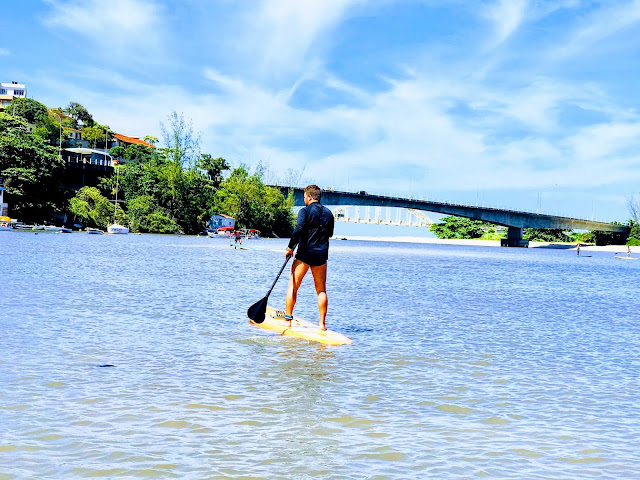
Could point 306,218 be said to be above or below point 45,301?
above

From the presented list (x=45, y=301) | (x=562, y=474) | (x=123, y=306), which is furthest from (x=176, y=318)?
(x=562, y=474)

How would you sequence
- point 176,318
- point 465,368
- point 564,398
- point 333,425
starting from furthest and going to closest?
point 176,318 → point 465,368 → point 564,398 → point 333,425

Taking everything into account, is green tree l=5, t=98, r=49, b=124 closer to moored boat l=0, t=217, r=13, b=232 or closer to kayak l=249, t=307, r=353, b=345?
moored boat l=0, t=217, r=13, b=232

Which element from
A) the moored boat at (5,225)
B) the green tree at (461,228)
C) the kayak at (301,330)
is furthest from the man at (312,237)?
the green tree at (461,228)

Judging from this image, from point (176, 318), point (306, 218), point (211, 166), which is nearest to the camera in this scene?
point (306, 218)

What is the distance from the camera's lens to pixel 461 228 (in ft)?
570

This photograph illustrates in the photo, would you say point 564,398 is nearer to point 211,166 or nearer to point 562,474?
point 562,474

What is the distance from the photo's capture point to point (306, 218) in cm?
1164

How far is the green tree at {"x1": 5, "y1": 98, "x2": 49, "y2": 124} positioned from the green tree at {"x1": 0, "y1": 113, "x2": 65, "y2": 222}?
3044 cm

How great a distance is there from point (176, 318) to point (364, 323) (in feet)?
12.6

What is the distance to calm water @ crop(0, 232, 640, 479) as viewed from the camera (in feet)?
18.4

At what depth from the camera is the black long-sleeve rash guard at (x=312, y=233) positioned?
1165 cm

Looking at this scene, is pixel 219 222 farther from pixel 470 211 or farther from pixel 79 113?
A: pixel 79 113

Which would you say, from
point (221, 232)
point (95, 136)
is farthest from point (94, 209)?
point (95, 136)
